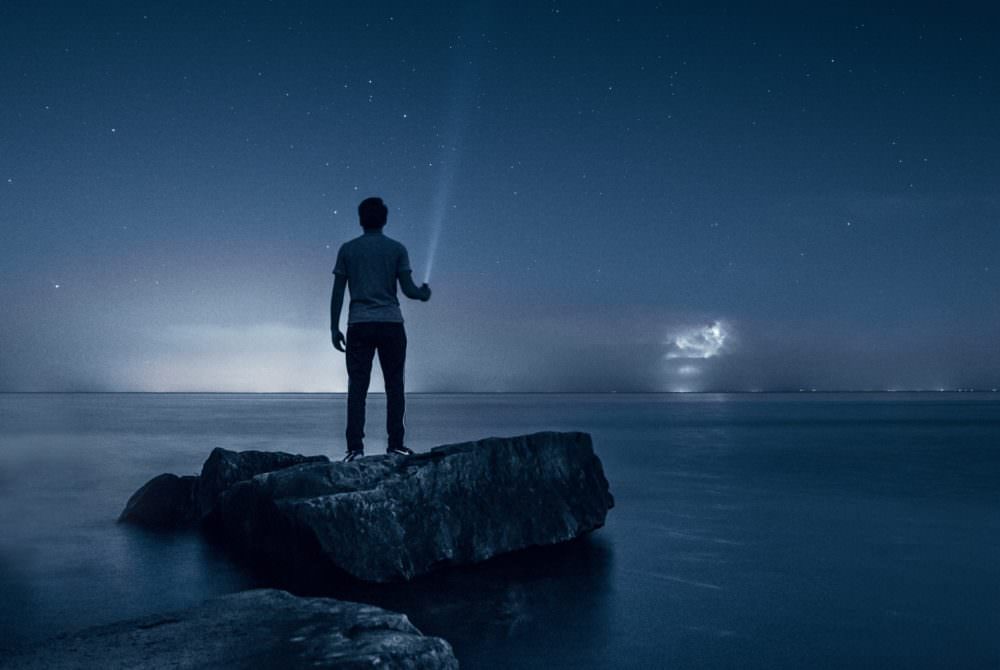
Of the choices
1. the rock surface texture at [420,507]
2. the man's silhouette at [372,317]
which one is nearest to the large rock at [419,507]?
the rock surface texture at [420,507]

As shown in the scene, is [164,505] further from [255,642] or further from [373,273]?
[255,642]

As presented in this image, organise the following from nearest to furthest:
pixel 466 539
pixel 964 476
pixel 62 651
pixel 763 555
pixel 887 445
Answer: pixel 62 651
pixel 466 539
pixel 763 555
pixel 964 476
pixel 887 445

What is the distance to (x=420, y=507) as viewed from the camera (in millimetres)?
5113

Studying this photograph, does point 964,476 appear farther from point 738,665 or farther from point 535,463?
point 738,665

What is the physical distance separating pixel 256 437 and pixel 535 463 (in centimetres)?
1822

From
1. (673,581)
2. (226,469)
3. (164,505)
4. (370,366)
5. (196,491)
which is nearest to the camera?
(673,581)

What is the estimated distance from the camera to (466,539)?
526 cm

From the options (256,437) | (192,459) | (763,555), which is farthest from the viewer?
(256,437)

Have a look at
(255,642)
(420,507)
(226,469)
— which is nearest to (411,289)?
(420,507)

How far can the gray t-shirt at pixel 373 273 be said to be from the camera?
19.5ft

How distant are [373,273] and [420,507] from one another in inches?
80.0

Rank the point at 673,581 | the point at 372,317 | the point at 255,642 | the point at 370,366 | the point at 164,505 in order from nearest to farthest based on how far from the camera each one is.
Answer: the point at 255,642, the point at 673,581, the point at 372,317, the point at 370,366, the point at 164,505

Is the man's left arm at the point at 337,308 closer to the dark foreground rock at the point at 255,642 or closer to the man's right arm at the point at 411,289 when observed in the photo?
the man's right arm at the point at 411,289

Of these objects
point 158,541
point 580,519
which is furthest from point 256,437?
point 580,519
